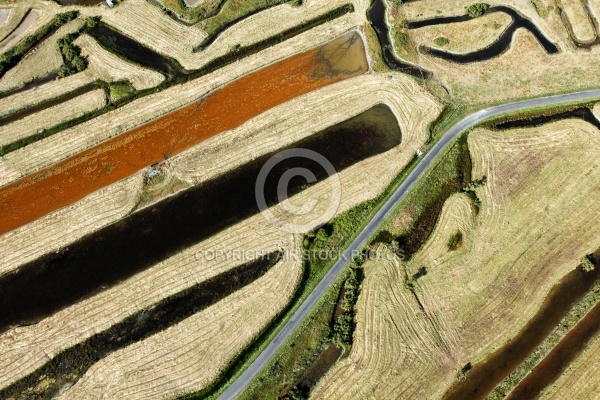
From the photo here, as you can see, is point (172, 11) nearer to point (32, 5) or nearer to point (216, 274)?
point (32, 5)

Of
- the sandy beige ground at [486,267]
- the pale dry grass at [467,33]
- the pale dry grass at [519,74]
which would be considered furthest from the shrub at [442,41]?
the sandy beige ground at [486,267]

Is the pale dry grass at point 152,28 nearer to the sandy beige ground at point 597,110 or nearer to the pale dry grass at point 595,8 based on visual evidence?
the sandy beige ground at point 597,110

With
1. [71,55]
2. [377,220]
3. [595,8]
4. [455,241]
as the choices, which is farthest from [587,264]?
[71,55]

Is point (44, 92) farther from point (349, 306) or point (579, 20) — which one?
point (579, 20)

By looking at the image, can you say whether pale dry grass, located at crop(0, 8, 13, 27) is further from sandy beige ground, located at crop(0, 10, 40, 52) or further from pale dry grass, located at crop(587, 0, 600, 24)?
pale dry grass, located at crop(587, 0, 600, 24)

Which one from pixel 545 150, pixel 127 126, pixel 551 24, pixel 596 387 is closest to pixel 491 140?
pixel 545 150

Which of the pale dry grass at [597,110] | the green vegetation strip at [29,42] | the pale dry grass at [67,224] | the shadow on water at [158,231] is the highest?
the green vegetation strip at [29,42]
